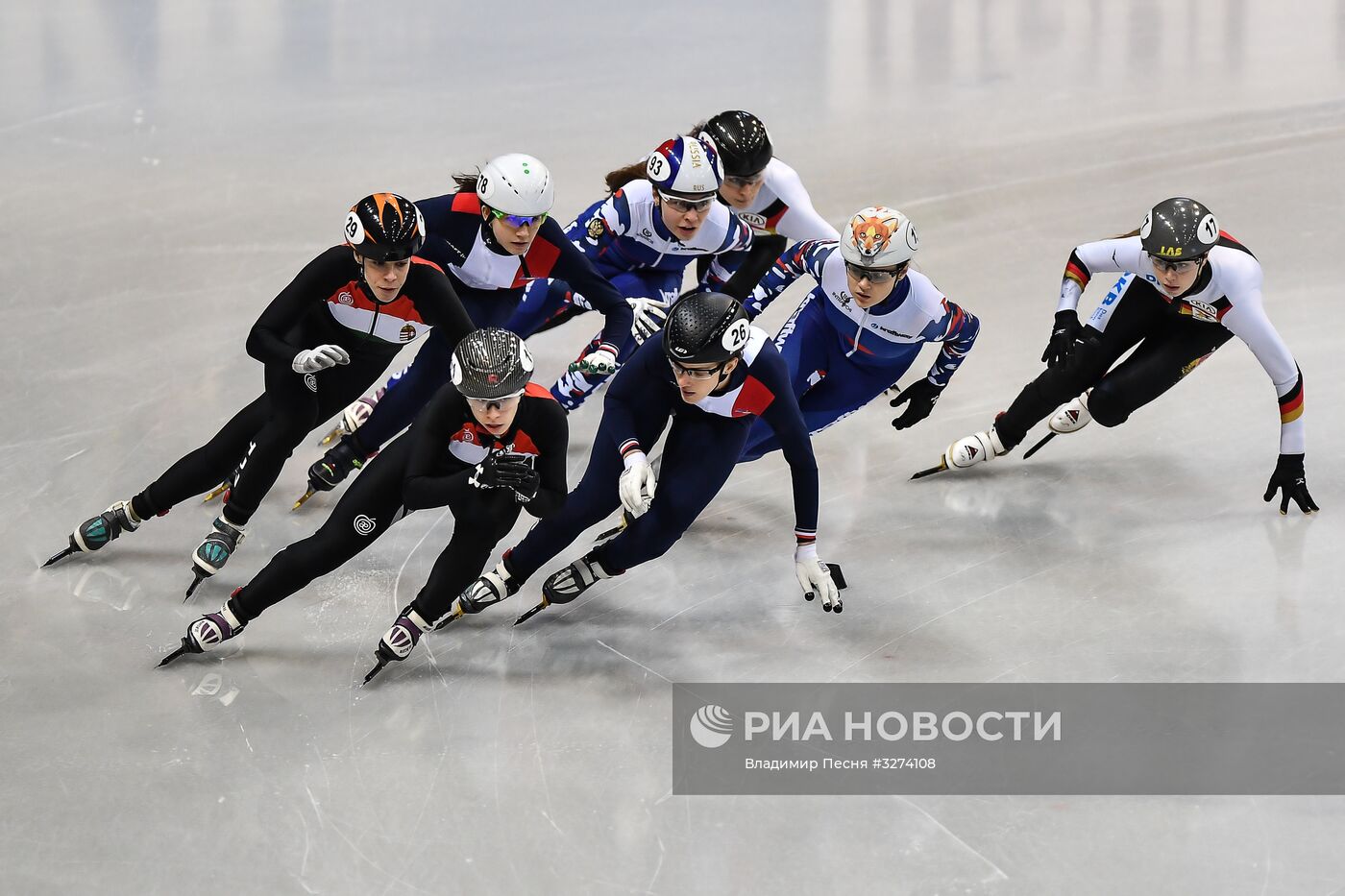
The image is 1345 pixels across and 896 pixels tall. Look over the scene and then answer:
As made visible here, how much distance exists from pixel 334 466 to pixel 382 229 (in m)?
1.20

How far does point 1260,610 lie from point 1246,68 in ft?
21.8

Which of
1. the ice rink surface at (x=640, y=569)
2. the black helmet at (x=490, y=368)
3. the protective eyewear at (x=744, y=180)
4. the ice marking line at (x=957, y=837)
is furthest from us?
the protective eyewear at (x=744, y=180)

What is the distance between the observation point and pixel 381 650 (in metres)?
4.26

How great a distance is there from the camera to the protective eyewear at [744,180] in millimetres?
5348

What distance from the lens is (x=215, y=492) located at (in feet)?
17.5

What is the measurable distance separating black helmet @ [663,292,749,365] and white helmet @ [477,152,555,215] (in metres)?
1.04

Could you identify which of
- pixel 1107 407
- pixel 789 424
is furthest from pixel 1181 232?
pixel 789 424

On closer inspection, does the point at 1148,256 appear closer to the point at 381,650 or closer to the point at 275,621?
the point at 381,650

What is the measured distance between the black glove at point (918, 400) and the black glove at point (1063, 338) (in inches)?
17.2

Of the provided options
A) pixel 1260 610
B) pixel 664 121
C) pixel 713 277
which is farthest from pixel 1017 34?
pixel 1260 610

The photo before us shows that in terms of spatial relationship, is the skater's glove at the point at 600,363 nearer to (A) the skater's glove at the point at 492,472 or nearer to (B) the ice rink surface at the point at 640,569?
(B) the ice rink surface at the point at 640,569

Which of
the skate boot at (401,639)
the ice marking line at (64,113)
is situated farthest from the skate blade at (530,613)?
the ice marking line at (64,113)

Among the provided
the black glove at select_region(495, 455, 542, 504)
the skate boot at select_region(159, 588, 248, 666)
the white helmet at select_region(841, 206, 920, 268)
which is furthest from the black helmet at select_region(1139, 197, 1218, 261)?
the skate boot at select_region(159, 588, 248, 666)

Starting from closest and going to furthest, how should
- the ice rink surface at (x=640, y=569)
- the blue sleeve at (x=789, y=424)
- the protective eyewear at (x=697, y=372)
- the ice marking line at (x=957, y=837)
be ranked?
the ice marking line at (x=957, y=837), the ice rink surface at (x=640, y=569), the protective eyewear at (x=697, y=372), the blue sleeve at (x=789, y=424)
